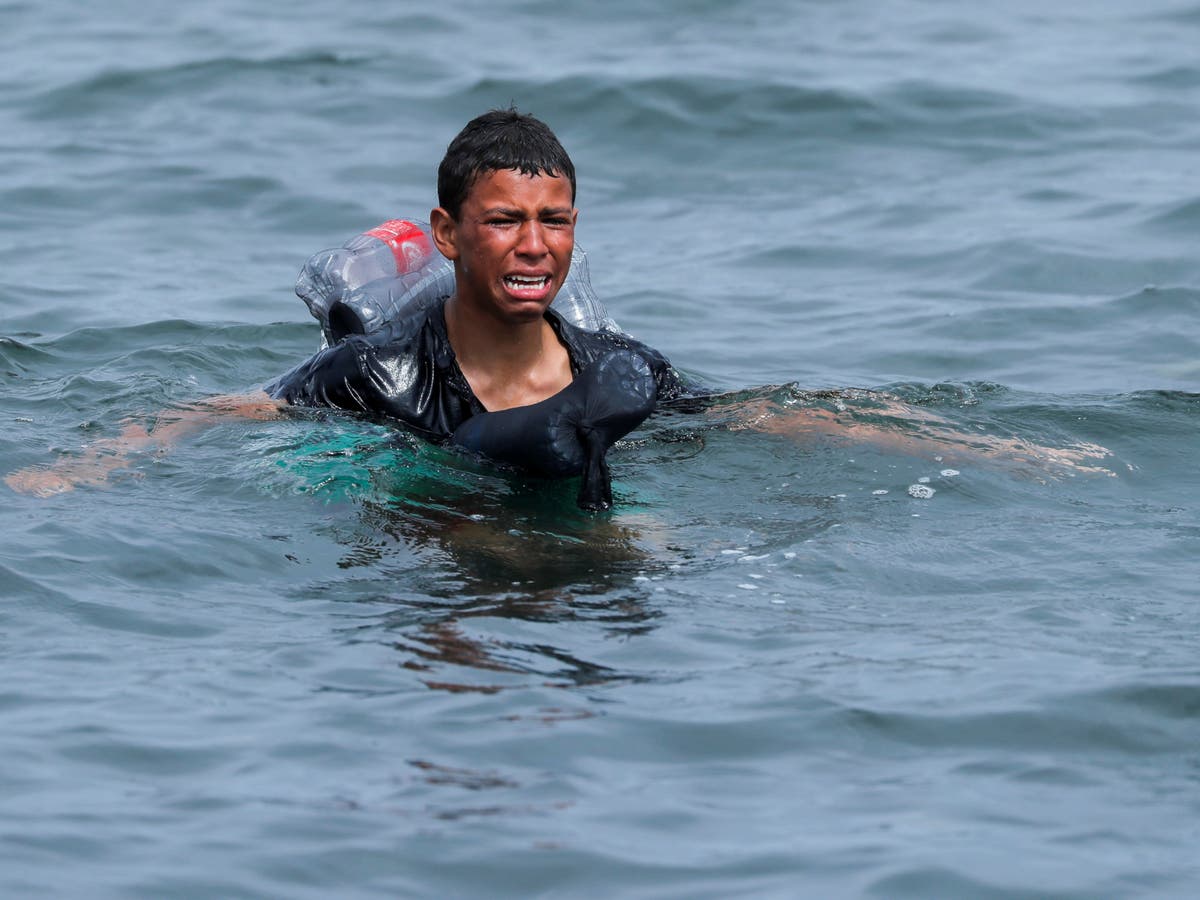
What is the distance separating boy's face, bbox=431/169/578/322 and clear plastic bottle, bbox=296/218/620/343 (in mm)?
780

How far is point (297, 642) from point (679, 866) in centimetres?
140

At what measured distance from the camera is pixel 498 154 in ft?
17.9

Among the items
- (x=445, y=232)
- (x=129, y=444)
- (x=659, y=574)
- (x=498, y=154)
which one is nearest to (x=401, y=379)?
(x=445, y=232)

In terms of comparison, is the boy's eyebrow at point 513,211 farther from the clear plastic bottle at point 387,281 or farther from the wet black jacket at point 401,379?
the clear plastic bottle at point 387,281

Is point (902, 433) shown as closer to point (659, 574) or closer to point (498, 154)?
point (659, 574)

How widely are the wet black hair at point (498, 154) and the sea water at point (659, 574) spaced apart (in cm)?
83

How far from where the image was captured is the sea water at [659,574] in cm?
353

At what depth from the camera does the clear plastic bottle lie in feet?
20.7

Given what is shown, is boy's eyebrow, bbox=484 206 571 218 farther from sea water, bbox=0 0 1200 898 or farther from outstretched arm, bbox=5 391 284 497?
outstretched arm, bbox=5 391 284 497

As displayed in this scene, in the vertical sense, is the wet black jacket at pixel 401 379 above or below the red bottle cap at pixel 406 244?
below

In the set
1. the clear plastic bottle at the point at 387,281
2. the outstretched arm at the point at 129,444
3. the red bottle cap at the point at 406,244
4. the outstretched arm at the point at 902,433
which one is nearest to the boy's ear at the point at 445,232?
the clear plastic bottle at the point at 387,281

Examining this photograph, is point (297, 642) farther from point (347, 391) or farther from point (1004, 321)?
point (1004, 321)

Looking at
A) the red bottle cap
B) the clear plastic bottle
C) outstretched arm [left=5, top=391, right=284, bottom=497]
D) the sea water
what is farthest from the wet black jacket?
the red bottle cap

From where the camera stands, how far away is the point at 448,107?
12609mm
